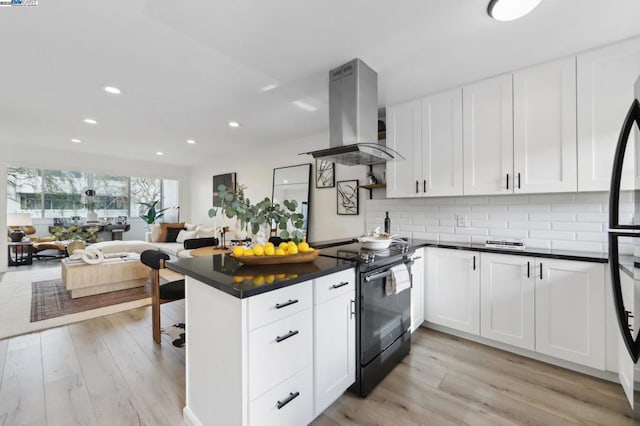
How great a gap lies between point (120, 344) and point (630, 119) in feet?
12.1

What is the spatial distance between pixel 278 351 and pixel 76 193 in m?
9.48

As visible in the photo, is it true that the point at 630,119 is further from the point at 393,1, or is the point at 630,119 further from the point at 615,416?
the point at 615,416

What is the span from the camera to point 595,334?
76.2 inches

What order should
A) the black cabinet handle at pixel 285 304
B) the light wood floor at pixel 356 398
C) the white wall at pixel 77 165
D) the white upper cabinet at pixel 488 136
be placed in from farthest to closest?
the white wall at pixel 77 165 < the white upper cabinet at pixel 488 136 < the light wood floor at pixel 356 398 < the black cabinet handle at pixel 285 304

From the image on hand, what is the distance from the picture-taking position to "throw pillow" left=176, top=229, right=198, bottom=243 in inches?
233

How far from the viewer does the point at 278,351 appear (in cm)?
131

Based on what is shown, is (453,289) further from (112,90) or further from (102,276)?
(102,276)

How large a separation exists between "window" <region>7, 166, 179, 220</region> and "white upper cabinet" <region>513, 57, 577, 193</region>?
7807mm

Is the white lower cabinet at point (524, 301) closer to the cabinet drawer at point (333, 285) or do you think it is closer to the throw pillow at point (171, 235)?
the cabinet drawer at point (333, 285)

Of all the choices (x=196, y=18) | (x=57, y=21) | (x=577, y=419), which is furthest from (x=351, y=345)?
(x=57, y=21)

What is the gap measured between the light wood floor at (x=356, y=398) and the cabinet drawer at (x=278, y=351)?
523 millimetres

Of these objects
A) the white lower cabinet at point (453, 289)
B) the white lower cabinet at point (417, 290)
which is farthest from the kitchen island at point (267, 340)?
the white lower cabinet at point (453, 289)

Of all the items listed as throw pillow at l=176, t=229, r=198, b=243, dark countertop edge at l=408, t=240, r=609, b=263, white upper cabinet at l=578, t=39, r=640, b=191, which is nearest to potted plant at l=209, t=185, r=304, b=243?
dark countertop edge at l=408, t=240, r=609, b=263

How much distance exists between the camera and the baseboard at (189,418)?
59.1 inches
